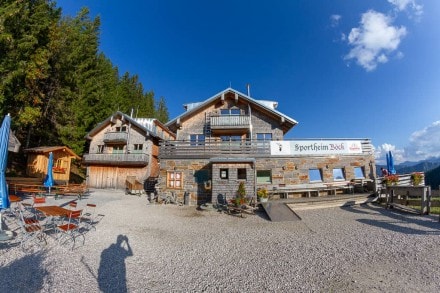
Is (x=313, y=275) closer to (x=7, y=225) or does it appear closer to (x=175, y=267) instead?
(x=175, y=267)

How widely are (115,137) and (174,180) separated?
15.2 meters

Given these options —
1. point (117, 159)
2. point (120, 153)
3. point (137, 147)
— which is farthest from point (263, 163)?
point (120, 153)

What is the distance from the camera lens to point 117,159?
2686 cm

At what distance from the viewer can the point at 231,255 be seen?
22.8 ft

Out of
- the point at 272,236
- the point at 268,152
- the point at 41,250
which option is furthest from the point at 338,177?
the point at 41,250

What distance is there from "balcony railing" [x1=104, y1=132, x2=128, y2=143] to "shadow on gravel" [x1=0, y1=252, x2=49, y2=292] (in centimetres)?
2341

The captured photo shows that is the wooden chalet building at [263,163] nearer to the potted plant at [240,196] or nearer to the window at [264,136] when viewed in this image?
the potted plant at [240,196]

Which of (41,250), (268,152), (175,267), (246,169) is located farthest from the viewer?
(268,152)

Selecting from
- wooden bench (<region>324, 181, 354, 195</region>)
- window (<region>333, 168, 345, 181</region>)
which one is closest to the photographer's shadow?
wooden bench (<region>324, 181, 354, 195</region>)

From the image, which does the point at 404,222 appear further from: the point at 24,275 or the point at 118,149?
the point at 118,149

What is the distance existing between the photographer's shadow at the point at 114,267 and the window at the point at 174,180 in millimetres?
9107

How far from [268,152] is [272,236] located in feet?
30.2

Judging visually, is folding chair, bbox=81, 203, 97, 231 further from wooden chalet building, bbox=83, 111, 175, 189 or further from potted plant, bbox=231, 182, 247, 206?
wooden chalet building, bbox=83, 111, 175, 189

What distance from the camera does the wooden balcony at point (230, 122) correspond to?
818 inches
